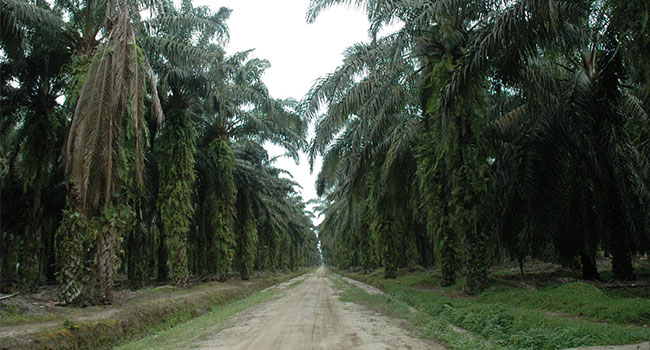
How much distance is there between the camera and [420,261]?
113 ft

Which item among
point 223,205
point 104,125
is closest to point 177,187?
Result: point 223,205

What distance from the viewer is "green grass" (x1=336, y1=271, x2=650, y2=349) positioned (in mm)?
5809

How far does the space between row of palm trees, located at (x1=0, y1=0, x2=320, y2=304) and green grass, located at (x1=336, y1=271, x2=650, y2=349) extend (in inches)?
285

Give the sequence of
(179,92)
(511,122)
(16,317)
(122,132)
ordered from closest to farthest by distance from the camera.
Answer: (16,317)
(122,132)
(511,122)
(179,92)

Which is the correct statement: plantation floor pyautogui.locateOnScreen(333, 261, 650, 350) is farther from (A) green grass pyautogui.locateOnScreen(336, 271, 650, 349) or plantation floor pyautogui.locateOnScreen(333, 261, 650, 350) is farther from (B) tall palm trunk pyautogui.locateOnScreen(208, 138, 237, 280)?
(B) tall palm trunk pyautogui.locateOnScreen(208, 138, 237, 280)

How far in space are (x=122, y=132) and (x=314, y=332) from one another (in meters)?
8.23

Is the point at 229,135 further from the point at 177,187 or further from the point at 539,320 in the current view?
the point at 539,320

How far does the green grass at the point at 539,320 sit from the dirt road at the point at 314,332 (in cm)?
83

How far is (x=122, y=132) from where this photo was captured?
11.7 metres

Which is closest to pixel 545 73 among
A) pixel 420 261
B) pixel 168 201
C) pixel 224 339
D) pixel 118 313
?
pixel 224 339

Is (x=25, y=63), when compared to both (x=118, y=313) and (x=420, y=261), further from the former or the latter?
(x=420, y=261)

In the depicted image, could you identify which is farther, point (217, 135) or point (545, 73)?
point (217, 135)

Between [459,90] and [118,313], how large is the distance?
33.0 feet

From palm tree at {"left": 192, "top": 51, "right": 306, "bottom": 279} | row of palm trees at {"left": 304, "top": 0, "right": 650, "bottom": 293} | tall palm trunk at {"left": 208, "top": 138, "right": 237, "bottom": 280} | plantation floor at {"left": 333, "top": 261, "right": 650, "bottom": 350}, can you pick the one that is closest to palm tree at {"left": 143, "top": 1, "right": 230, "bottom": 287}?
palm tree at {"left": 192, "top": 51, "right": 306, "bottom": 279}
